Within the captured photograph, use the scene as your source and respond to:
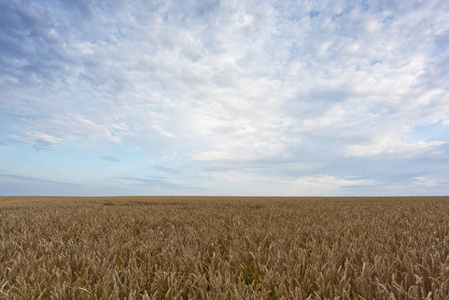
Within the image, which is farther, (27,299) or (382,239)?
(382,239)

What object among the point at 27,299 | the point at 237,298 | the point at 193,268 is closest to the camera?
the point at 237,298

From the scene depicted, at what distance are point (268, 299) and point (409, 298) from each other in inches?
32.7

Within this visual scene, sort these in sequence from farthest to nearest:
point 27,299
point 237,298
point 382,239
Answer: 1. point 382,239
2. point 27,299
3. point 237,298

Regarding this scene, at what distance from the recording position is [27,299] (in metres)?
1.65

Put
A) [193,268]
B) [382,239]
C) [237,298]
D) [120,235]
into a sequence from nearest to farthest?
[237,298]
[193,268]
[382,239]
[120,235]

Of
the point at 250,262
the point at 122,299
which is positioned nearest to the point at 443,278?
the point at 250,262

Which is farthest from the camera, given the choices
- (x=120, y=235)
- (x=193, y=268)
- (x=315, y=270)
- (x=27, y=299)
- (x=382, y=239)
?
(x=120, y=235)

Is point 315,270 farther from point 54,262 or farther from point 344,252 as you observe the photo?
point 54,262

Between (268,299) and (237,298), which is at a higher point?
(237,298)

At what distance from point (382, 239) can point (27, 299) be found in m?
3.67

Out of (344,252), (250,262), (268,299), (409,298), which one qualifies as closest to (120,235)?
(250,262)

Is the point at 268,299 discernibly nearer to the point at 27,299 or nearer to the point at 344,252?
the point at 344,252

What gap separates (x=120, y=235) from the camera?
3570mm

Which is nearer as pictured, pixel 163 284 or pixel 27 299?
pixel 27 299
